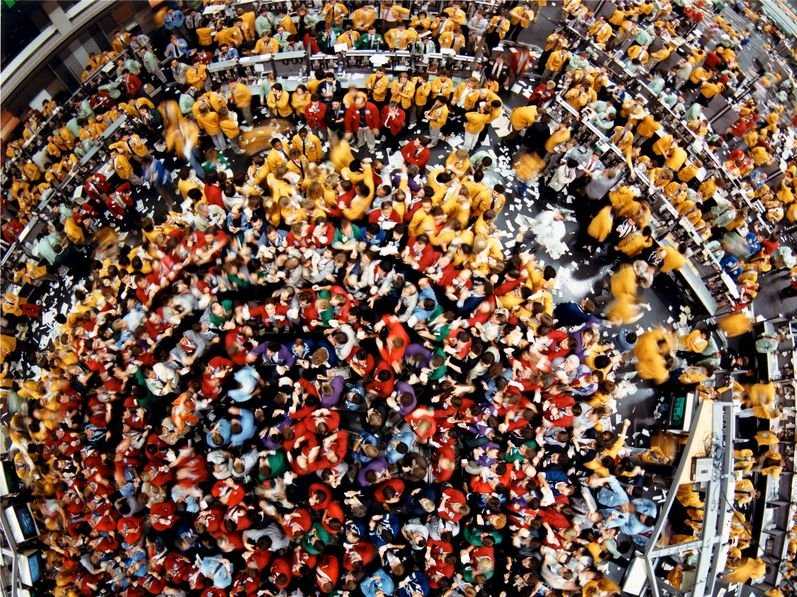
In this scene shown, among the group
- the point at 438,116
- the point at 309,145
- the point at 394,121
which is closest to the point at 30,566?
the point at 309,145

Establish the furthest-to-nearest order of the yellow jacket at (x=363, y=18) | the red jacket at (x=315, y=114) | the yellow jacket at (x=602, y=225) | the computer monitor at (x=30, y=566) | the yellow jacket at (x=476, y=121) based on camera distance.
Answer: the yellow jacket at (x=363, y=18) < the red jacket at (x=315, y=114) < the yellow jacket at (x=476, y=121) < the yellow jacket at (x=602, y=225) < the computer monitor at (x=30, y=566)

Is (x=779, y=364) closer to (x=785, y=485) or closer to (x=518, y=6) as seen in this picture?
(x=785, y=485)

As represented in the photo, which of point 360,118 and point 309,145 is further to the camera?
point 360,118

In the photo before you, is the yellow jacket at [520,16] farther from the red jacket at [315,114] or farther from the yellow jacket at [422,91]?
the red jacket at [315,114]

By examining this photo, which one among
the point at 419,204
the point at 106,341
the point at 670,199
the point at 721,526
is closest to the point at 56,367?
the point at 106,341

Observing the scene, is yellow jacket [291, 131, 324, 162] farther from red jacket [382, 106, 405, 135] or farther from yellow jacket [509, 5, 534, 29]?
yellow jacket [509, 5, 534, 29]

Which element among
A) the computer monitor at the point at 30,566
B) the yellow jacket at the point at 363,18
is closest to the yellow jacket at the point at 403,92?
the yellow jacket at the point at 363,18

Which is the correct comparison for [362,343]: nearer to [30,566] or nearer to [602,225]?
[602,225]
